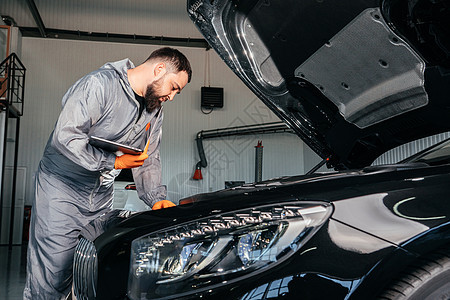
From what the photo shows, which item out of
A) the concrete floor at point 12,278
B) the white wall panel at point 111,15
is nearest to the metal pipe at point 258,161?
the white wall panel at point 111,15

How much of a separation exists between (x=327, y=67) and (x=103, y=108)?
3.13 feet

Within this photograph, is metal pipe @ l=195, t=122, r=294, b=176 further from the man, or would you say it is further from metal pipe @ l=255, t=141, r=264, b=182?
the man

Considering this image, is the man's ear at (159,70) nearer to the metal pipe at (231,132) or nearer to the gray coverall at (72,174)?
the gray coverall at (72,174)

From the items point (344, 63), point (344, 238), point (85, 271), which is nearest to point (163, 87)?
point (344, 63)

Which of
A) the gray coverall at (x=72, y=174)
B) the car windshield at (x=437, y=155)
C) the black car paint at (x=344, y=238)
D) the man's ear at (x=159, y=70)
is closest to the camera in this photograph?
the black car paint at (x=344, y=238)

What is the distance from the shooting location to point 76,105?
1566 millimetres

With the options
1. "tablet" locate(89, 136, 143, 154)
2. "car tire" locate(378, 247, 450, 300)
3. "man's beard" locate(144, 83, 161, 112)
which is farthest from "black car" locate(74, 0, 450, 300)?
"man's beard" locate(144, 83, 161, 112)

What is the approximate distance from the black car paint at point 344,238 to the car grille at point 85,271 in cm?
6

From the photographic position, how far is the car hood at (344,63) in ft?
4.53

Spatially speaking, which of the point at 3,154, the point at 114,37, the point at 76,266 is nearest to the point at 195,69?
the point at 114,37

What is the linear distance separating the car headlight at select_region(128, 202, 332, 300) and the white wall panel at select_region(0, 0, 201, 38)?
9.37m

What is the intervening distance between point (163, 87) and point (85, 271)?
0.95 m

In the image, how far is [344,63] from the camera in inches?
65.8

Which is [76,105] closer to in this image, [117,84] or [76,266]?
[117,84]
